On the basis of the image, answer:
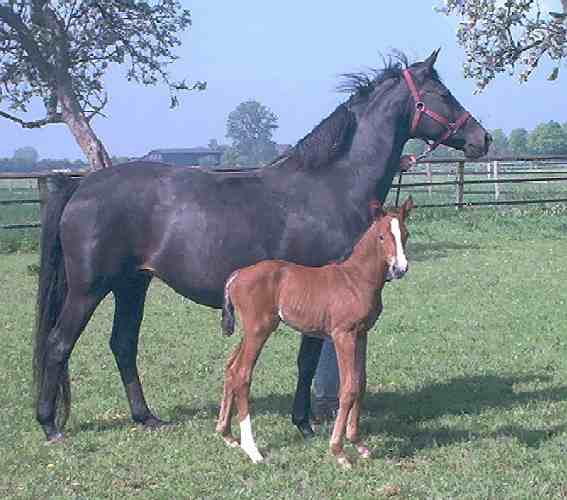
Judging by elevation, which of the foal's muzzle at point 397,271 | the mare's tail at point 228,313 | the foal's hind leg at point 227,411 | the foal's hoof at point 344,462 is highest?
the foal's muzzle at point 397,271

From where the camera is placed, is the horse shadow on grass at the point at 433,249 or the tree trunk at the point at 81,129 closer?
the horse shadow on grass at the point at 433,249

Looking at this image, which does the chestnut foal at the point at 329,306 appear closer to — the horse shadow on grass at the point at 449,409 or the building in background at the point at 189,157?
the horse shadow on grass at the point at 449,409

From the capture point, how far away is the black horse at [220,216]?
5.86 metres

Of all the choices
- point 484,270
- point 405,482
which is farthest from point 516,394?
point 484,270

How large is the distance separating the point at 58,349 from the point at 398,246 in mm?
2535

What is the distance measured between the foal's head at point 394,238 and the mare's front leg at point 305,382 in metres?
1.07

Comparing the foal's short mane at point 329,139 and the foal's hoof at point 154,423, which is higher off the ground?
the foal's short mane at point 329,139

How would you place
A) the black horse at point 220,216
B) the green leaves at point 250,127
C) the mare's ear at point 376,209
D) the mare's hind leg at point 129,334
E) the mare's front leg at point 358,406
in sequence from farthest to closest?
the green leaves at point 250,127 → the mare's hind leg at point 129,334 → the black horse at point 220,216 → the mare's front leg at point 358,406 → the mare's ear at point 376,209

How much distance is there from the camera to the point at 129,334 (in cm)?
655

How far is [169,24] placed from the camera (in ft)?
65.3

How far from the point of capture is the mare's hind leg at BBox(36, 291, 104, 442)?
5.99 metres

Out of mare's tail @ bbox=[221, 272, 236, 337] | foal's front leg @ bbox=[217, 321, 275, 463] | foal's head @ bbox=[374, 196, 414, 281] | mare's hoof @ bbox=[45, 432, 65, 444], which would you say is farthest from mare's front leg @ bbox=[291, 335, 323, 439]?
mare's hoof @ bbox=[45, 432, 65, 444]

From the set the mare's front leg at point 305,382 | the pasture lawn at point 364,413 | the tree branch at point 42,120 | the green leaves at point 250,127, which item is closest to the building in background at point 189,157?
the green leaves at point 250,127

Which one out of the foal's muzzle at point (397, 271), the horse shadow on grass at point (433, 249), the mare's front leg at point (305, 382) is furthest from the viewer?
A: the horse shadow on grass at point (433, 249)
